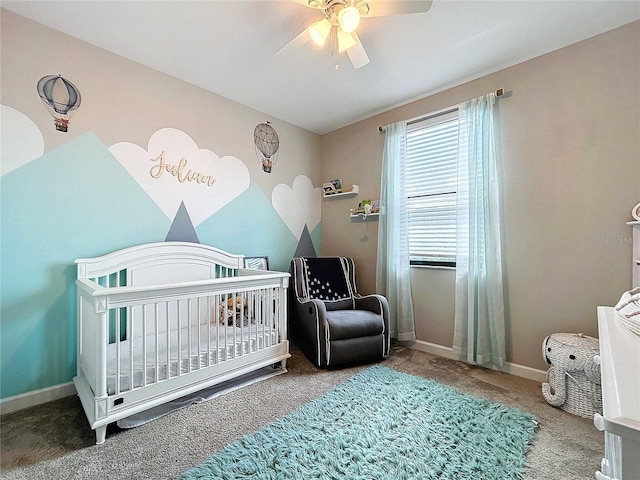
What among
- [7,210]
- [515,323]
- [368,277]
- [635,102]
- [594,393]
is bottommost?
[594,393]

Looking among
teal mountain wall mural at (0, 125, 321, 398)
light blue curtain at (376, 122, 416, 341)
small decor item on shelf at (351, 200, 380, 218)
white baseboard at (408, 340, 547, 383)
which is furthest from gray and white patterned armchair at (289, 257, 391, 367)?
teal mountain wall mural at (0, 125, 321, 398)

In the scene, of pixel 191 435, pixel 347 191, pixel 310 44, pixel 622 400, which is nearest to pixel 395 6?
pixel 310 44

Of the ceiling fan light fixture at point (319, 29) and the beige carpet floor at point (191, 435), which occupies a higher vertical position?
the ceiling fan light fixture at point (319, 29)

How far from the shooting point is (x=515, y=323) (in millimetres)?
2287

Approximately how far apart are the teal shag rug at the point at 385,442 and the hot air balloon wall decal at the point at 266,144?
234 cm

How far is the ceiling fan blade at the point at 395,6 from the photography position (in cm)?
143

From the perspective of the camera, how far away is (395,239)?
288 centimetres

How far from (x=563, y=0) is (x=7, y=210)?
3572 mm

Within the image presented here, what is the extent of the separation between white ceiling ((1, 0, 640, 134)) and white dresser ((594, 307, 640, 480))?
1.90m

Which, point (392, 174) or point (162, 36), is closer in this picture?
point (162, 36)

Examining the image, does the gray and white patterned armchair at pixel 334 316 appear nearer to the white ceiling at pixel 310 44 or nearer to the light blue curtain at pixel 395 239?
the light blue curtain at pixel 395 239

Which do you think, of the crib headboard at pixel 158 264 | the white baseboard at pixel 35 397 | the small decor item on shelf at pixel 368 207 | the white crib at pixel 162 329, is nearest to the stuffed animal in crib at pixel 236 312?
the white crib at pixel 162 329

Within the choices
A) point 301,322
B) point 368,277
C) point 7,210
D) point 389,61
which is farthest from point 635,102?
point 7,210

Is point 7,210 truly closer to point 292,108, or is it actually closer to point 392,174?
point 292,108
